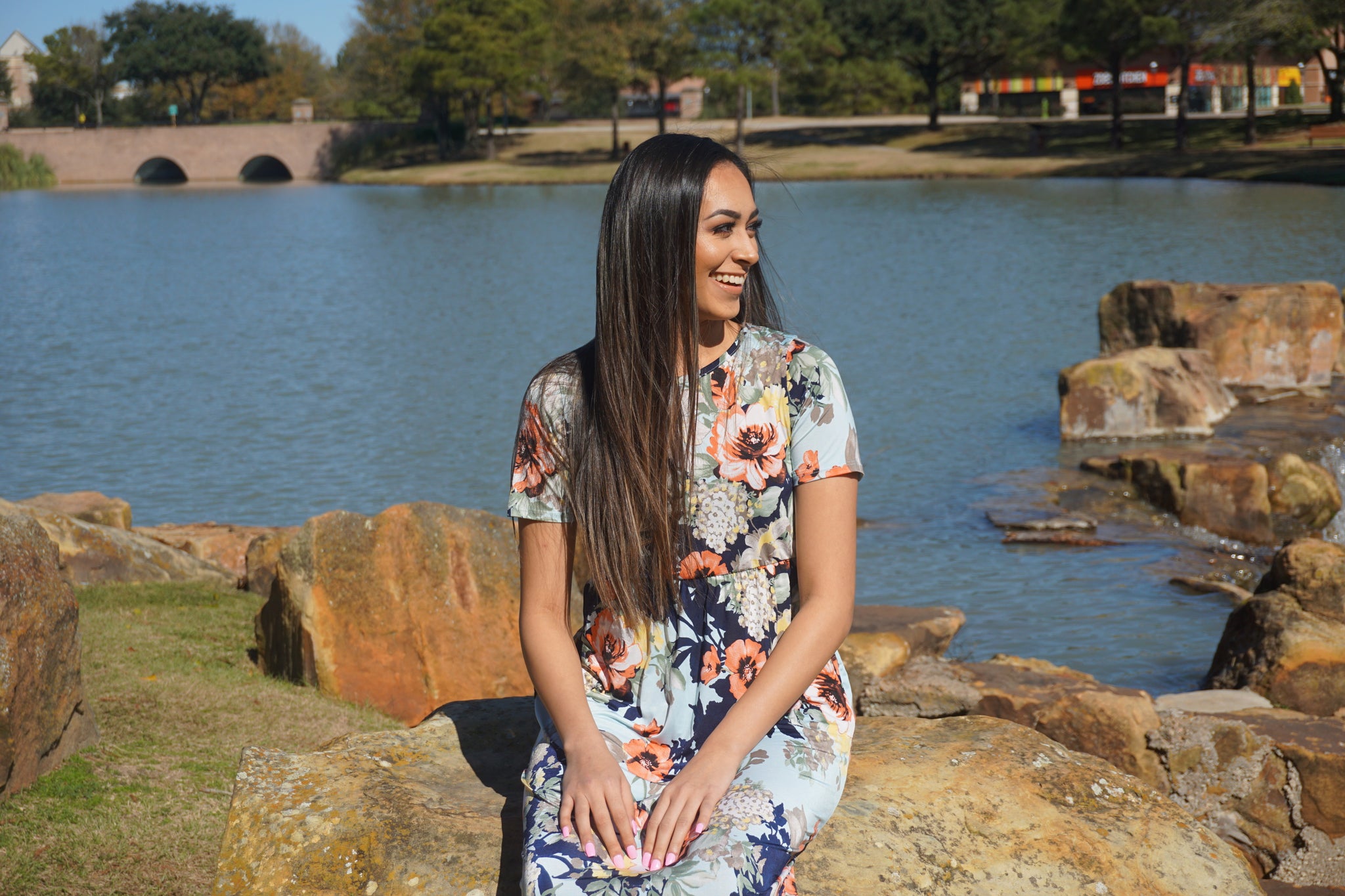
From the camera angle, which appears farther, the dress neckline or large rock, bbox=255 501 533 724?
large rock, bbox=255 501 533 724

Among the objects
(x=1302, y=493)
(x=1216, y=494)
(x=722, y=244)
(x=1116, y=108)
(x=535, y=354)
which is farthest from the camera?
(x=1116, y=108)

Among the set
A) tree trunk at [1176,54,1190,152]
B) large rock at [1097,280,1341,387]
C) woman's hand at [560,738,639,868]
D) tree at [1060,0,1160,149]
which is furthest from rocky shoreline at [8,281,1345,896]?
tree trunk at [1176,54,1190,152]

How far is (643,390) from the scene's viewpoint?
2764 millimetres

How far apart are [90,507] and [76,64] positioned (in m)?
81.4

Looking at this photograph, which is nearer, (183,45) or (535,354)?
(535,354)

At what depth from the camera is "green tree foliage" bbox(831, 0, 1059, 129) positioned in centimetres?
5344

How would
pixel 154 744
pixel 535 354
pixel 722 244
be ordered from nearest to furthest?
pixel 722 244 → pixel 154 744 → pixel 535 354

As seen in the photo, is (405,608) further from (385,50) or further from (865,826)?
(385,50)

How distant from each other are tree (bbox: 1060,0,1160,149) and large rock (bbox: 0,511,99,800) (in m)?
44.4

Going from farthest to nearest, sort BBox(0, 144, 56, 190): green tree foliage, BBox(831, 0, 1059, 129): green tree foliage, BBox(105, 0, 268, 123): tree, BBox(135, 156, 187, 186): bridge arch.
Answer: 1. BBox(105, 0, 268, 123): tree
2. BBox(135, 156, 187, 186): bridge arch
3. BBox(0, 144, 56, 190): green tree foliage
4. BBox(831, 0, 1059, 129): green tree foliage

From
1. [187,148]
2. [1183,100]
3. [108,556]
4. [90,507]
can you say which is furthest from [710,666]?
[187,148]

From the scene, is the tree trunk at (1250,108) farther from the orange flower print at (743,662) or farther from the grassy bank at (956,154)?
the orange flower print at (743,662)

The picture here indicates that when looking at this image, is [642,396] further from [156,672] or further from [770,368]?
[156,672]

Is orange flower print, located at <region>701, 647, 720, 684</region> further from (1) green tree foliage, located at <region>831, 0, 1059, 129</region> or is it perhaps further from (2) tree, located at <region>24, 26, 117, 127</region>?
(2) tree, located at <region>24, 26, 117, 127</region>
